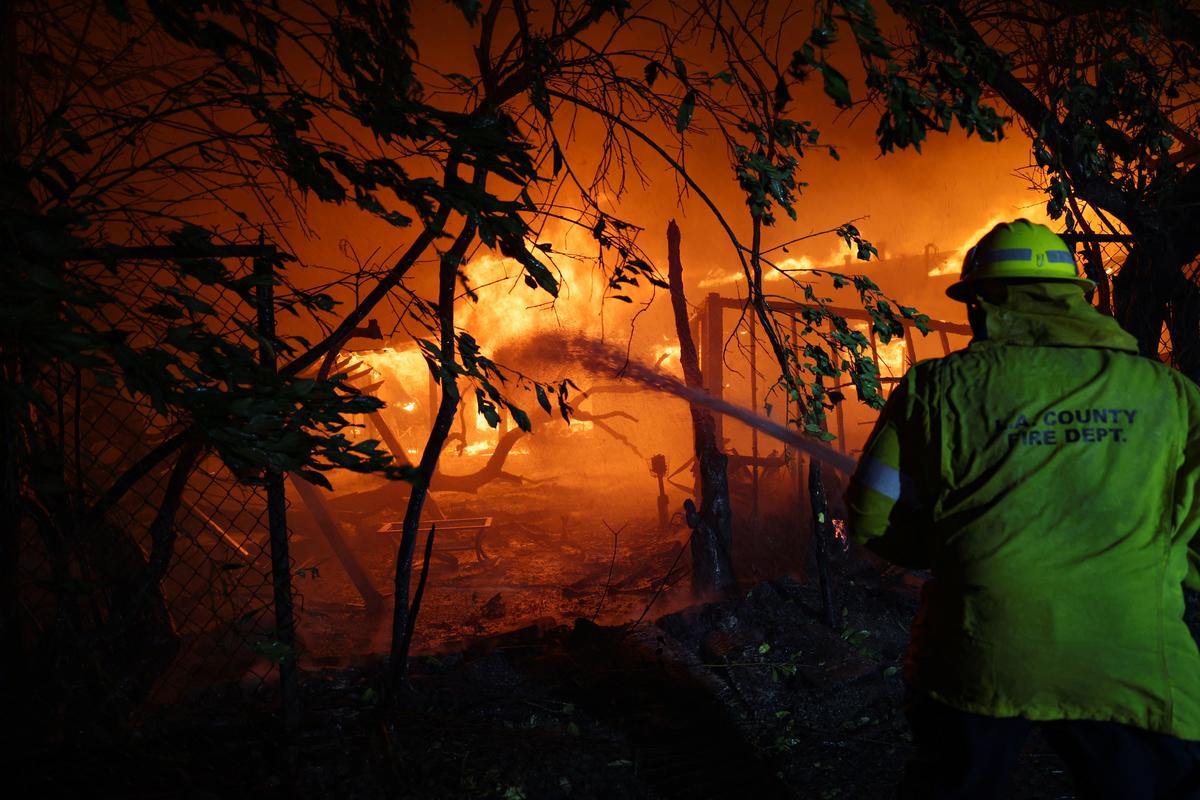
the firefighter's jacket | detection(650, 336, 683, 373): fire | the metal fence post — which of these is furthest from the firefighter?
detection(650, 336, 683, 373): fire

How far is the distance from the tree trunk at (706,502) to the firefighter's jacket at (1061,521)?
5.90 meters

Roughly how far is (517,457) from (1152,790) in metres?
21.2

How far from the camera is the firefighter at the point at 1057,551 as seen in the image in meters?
1.64

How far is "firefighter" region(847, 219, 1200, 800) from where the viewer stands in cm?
164

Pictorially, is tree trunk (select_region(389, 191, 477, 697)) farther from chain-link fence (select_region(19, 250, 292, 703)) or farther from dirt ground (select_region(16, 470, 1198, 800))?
chain-link fence (select_region(19, 250, 292, 703))

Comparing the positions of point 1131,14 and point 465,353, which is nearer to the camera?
point 465,353

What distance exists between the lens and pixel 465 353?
102 inches

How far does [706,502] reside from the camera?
8.29 m

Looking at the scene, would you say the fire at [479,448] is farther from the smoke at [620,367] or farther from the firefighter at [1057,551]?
the firefighter at [1057,551]

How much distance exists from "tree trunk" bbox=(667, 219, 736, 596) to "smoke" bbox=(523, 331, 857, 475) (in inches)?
9.4

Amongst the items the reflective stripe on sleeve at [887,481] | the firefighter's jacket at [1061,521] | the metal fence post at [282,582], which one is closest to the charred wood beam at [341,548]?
the metal fence post at [282,582]

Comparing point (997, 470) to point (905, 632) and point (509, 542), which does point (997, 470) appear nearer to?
point (905, 632)

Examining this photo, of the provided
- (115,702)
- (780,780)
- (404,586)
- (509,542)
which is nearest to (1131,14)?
(780,780)

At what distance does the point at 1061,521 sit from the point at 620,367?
893 cm
